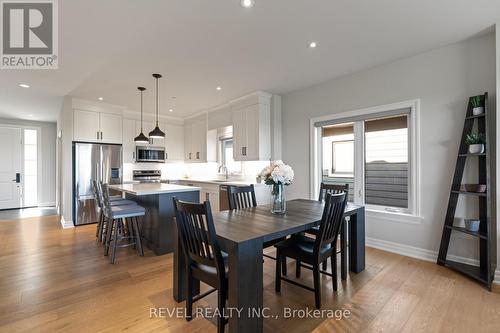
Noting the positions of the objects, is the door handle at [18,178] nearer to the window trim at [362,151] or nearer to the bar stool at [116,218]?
the bar stool at [116,218]

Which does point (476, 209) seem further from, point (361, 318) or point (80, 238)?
point (80, 238)

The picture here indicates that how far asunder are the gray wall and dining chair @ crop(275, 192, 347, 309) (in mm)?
8235

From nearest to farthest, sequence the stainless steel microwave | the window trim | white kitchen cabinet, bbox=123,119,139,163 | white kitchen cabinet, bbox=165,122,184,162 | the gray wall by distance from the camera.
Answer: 1. the window trim
2. white kitchen cabinet, bbox=123,119,139,163
3. the stainless steel microwave
4. white kitchen cabinet, bbox=165,122,184,162
5. the gray wall

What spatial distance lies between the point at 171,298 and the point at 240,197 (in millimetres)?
1264

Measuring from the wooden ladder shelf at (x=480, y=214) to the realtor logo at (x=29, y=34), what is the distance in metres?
4.35

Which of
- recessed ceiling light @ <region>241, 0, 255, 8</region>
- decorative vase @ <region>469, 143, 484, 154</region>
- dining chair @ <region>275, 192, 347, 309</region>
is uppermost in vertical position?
recessed ceiling light @ <region>241, 0, 255, 8</region>

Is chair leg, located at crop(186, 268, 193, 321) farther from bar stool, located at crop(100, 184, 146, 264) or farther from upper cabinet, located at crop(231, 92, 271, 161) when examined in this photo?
upper cabinet, located at crop(231, 92, 271, 161)

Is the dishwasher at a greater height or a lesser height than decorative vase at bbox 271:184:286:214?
lesser

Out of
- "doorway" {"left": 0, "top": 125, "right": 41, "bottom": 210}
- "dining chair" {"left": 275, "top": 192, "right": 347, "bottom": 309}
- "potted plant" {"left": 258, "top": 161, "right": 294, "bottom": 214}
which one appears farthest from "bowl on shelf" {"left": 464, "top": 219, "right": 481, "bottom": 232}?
"doorway" {"left": 0, "top": 125, "right": 41, "bottom": 210}

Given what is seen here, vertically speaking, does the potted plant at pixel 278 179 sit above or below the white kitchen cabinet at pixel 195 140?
below

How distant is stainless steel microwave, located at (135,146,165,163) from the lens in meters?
5.98

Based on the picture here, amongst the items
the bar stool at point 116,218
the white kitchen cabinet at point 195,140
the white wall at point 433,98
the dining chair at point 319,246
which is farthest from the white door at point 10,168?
the white wall at point 433,98

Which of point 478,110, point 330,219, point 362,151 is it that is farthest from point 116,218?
point 478,110

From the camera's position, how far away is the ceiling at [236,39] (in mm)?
2186
